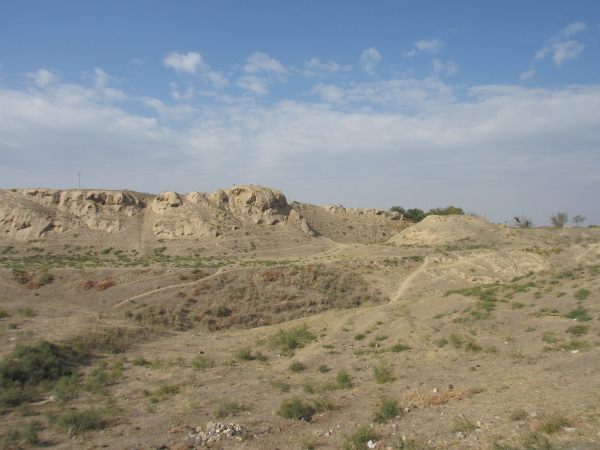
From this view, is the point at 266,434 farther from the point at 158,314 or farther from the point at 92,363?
the point at 158,314

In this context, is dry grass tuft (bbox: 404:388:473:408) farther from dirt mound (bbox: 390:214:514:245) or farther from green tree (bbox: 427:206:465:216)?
green tree (bbox: 427:206:465:216)

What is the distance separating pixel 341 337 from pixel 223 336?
274 inches

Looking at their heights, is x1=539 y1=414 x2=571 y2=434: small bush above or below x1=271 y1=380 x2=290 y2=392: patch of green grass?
above

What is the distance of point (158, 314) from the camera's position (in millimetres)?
21781

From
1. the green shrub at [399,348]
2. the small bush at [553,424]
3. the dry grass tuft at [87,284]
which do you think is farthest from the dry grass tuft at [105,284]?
the small bush at [553,424]

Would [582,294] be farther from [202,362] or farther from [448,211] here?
[448,211]

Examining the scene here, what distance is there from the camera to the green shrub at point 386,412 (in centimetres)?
840

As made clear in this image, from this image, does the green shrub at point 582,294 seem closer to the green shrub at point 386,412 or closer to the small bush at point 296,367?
the green shrub at point 386,412

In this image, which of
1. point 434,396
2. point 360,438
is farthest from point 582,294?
point 360,438

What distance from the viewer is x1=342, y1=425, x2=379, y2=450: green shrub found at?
23.9ft

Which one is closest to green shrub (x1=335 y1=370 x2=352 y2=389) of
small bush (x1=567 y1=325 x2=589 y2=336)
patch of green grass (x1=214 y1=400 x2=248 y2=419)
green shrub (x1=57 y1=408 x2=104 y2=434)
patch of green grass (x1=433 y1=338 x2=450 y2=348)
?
patch of green grass (x1=214 y1=400 x2=248 y2=419)

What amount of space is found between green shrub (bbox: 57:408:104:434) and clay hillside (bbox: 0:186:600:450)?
4cm

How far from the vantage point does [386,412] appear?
28.1 feet

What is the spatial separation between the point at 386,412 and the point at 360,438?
54.2 inches
